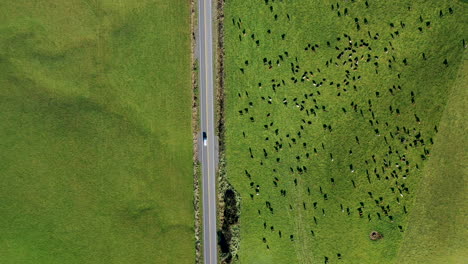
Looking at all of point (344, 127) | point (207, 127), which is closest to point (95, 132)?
point (207, 127)

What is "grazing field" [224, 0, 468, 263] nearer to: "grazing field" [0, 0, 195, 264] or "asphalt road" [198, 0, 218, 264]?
"asphalt road" [198, 0, 218, 264]

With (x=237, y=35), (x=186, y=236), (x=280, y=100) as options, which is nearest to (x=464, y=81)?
(x=280, y=100)

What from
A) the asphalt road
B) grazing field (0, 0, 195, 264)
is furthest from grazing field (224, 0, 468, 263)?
grazing field (0, 0, 195, 264)

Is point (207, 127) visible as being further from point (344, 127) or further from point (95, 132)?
point (344, 127)

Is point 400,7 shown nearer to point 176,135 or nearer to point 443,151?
point 443,151

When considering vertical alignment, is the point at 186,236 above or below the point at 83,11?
below

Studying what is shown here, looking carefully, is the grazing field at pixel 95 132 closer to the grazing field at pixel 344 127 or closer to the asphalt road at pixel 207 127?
the asphalt road at pixel 207 127

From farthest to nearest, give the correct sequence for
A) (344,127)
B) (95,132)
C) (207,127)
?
(207,127) → (95,132) → (344,127)
